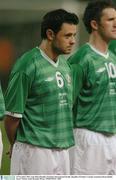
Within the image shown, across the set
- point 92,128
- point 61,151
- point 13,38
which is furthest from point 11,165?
point 13,38

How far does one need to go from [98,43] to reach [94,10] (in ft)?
0.39

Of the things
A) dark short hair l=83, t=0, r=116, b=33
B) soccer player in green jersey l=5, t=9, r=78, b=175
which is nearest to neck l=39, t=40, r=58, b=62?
soccer player in green jersey l=5, t=9, r=78, b=175

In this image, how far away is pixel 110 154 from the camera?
1.75 meters

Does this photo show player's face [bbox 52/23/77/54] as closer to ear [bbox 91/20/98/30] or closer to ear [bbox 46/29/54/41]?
ear [bbox 46/29/54/41]

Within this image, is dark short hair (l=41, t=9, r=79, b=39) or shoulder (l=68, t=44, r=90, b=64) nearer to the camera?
dark short hair (l=41, t=9, r=79, b=39)

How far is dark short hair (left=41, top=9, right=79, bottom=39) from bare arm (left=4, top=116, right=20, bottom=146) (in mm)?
292

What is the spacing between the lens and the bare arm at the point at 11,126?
5.20 ft

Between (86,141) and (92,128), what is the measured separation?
5 centimetres

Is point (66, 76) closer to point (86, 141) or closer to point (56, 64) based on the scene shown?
point (56, 64)

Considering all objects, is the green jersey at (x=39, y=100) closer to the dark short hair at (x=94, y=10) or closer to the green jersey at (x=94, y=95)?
the green jersey at (x=94, y=95)

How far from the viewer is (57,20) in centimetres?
164

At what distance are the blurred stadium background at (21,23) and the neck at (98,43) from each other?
27 mm

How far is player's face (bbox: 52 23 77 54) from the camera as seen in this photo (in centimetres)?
162

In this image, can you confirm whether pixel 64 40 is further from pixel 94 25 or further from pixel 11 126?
pixel 11 126
